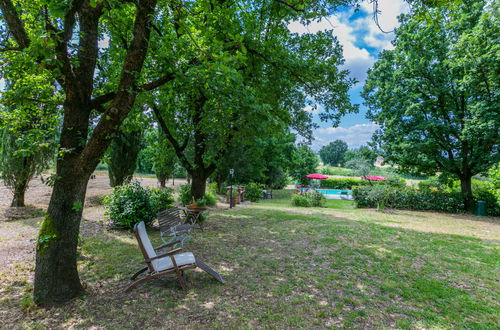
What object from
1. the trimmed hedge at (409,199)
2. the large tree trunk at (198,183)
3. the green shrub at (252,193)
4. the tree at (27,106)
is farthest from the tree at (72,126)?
the green shrub at (252,193)

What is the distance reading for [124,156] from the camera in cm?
1231

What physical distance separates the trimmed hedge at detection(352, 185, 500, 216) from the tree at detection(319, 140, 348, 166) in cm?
8134

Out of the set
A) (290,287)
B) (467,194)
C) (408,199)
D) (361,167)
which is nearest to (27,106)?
(290,287)

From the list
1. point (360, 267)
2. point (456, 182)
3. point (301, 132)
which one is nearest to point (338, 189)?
point (456, 182)

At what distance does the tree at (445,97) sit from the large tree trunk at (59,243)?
1493 cm

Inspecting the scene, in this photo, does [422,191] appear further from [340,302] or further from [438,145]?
[340,302]

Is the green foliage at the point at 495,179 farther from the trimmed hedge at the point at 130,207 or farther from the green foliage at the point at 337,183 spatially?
the green foliage at the point at 337,183

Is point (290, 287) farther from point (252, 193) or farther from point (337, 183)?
point (337, 183)

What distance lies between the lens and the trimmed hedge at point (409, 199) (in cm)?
1362

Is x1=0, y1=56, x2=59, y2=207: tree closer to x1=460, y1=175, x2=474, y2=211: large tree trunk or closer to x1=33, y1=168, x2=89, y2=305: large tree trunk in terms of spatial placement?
x1=33, y1=168, x2=89, y2=305: large tree trunk

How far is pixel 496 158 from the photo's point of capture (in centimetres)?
1173

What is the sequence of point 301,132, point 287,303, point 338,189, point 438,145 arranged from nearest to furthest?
point 287,303, point 301,132, point 438,145, point 338,189

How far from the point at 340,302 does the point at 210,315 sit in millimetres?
1846

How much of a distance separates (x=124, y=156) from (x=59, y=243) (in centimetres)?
997
